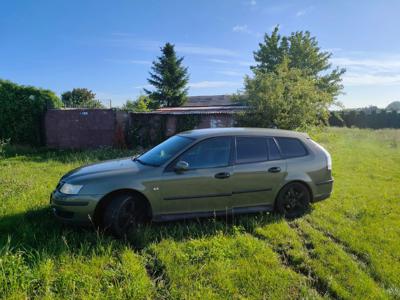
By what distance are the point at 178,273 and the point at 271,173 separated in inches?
95.6

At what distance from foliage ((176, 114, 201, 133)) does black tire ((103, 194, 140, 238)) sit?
956 centimetres

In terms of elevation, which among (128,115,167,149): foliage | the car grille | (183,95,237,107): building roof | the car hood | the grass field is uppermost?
(183,95,237,107): building roof

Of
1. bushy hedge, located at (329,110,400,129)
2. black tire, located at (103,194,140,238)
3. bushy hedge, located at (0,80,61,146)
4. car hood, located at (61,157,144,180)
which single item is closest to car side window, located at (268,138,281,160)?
car hood, located at (61,157,144,180)

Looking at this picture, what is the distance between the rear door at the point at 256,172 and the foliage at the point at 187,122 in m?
8.57

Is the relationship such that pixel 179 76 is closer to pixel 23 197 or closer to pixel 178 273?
pixel 23 197

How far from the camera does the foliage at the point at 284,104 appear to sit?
10.3m

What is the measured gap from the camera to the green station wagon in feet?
13.6

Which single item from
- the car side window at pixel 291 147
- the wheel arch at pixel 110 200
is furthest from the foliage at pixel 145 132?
the wheel arch at pixel 110 200

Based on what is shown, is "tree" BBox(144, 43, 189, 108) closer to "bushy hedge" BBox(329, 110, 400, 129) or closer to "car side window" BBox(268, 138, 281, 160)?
"bushy hedge" BBox(329, 110, 400, 129)

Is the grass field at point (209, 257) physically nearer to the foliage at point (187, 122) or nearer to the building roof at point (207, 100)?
the foliage at point (187, 122)

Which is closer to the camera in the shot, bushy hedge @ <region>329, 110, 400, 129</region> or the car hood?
the car hood

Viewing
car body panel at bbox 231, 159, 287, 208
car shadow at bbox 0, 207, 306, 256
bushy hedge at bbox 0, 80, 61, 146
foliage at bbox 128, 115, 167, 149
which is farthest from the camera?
foliage at bbox 128, 115, 167, 149

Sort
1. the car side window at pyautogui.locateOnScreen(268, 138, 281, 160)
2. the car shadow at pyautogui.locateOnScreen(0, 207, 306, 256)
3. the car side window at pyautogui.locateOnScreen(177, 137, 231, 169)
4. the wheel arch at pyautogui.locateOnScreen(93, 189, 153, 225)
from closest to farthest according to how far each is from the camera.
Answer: the car shadow at pyautogui.locateOnScreen(0, 207, 306, 256) < the wheel arch at pyautogui.locateOnScreen(93, 189, 153, 225) < the car side window at pyautogui.locateOnScreen(177, 137, 231, 169) < the car side window at pyautogui.locateOnScreen(268, 138, 281, 160)

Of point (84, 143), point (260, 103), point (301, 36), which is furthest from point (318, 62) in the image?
point (84, 143)
